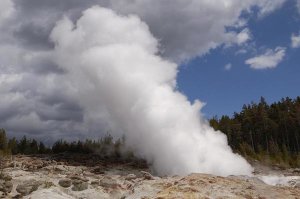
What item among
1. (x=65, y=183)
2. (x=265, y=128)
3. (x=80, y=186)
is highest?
(x=265, y=128)

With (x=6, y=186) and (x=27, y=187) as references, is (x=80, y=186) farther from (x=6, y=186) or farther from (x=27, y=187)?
(x=6, y=186)

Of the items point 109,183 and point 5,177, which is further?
point 5,177

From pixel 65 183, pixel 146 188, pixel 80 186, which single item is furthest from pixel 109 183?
pixel 146 188

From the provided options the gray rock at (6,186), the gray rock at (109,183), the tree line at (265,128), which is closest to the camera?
the gray rock at (6,186)

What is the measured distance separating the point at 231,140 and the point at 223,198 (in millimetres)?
77978

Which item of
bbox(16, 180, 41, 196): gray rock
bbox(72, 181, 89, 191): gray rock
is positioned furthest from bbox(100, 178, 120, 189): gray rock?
bbox(16, 180, 41, 196): gray rock

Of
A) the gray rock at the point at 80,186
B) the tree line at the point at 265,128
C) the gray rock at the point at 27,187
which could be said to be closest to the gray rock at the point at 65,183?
the gray rock at the point at 80,186

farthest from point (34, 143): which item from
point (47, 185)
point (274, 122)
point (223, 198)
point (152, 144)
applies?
point (223, 198)

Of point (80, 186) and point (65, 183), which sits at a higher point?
point (65, 183)

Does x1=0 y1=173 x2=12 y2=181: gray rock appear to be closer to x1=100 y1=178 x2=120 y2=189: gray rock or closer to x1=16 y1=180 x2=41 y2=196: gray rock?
x1=16 y1=180 x2=41 y2=196: gray rock

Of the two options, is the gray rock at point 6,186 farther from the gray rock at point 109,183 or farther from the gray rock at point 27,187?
the gray rock at point 109,183

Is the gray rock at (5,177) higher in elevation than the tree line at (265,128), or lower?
lower

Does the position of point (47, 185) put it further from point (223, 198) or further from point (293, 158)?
point (293, 158)

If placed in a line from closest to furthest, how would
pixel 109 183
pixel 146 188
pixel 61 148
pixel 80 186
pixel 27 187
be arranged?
pixel 146 188
pixel 27 187
pixel 80 186
pixel 109 183
pixel 61 148
